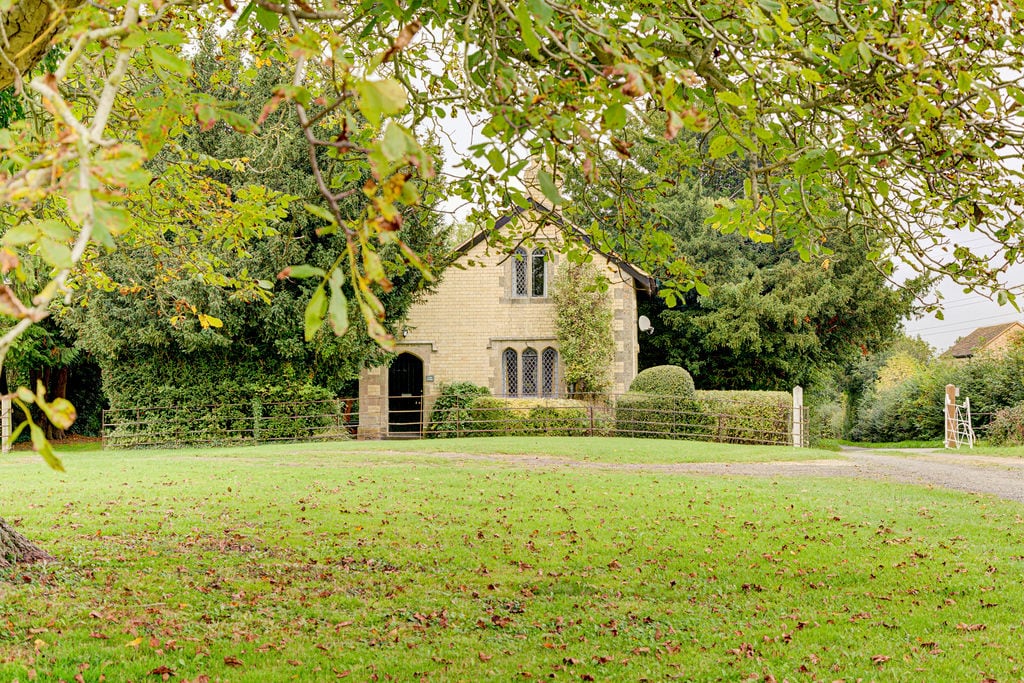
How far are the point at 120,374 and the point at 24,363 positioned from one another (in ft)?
14.2

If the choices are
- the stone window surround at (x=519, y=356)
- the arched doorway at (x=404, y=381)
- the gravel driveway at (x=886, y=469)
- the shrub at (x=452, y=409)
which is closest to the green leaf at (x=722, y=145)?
the gravel driveway at (x=886, y=469)

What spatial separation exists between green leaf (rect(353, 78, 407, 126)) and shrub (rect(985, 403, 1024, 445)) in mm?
24807

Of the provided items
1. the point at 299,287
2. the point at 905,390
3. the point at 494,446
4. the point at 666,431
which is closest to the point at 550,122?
the point at 494,446

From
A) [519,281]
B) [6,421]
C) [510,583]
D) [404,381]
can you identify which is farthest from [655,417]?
[6,421]

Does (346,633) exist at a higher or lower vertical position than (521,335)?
lower

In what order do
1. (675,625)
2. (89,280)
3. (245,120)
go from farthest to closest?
1. (89,280)
2. (675,625)
3. (245,120)

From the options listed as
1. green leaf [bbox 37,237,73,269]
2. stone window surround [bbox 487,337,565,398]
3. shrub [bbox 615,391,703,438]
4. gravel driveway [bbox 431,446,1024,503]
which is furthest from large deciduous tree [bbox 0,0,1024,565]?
stone window surround [bbox 487,337,565,398]

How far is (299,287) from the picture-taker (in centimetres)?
2058

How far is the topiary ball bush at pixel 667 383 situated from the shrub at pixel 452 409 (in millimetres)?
5004

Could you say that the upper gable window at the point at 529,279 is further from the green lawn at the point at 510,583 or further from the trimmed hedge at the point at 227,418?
the green lawn at the point at 510,583

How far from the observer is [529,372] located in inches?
1019

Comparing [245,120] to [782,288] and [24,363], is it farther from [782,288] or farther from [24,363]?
[782,288]

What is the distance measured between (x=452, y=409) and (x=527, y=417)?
217 centimetres

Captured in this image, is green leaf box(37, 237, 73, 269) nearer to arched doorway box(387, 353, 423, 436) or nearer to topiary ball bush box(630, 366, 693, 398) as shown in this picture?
topiary ball bush box(630, 366, 693, 398)
